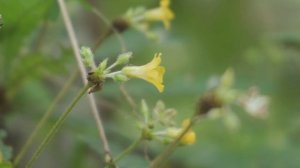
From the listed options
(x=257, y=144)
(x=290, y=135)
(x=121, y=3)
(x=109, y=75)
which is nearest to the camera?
(x=109, y=75)

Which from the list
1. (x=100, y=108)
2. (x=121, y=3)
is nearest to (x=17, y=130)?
(x=100, y=108)

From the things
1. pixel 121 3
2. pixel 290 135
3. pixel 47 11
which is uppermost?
pixel 121 3

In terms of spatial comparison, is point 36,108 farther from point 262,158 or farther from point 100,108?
point 262,158

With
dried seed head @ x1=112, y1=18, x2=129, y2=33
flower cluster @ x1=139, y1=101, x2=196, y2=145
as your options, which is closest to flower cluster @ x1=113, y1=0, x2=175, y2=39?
dried seed head @ x1=112, y1=18, x2=129, y2=33

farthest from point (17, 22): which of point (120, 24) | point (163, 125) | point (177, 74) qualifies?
point (177, 74)

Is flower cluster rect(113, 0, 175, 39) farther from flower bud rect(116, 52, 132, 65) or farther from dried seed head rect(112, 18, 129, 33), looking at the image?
flower bud rect(116, 52, 132, 65)

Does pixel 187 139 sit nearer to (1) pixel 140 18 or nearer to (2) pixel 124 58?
(2) pixel 124 58
